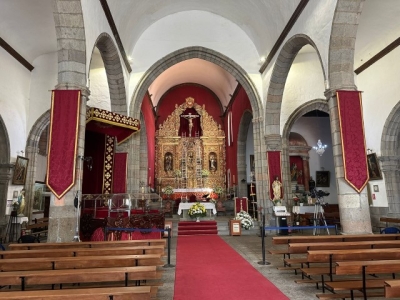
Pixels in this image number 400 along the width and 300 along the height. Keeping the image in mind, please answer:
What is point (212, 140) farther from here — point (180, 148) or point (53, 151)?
point (53, 151)

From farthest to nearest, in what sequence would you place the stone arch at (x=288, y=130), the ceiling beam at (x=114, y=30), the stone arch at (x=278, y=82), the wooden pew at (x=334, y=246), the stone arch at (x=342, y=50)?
the stone arch at (x=288, y=130)
the stone arch at (x=278, y=82)
the ceiling beam at (x=114, y=30)
the stone arch at (x=342, y=50)
the wooden pew at (x=334, y=246)

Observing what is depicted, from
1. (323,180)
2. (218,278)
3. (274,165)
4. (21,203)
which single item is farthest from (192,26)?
(323,180)

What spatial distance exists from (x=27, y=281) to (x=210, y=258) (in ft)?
13.2

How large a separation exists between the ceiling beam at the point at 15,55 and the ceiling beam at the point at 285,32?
9015 millimetres

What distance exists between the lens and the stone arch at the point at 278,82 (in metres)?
9.44

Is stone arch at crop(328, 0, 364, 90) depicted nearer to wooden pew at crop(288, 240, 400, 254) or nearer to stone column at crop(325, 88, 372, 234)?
stone column at crop(325, 88, 372, 234)

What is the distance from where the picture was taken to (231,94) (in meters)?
17.9

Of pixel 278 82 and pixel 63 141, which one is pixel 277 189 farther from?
pixel 63 141

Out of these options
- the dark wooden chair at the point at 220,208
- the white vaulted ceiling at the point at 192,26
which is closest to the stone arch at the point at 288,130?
the white vaulted ceiling at the point at 192,26

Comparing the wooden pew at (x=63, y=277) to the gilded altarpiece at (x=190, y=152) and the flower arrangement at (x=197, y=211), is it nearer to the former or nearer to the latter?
the flower arrangement at (x=197, y=211)

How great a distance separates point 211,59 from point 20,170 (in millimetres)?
8521

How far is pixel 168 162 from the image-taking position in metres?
19.2

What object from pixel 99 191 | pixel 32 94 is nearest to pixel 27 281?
pixel 99 191

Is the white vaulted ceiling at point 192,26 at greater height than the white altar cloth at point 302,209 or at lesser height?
greater
